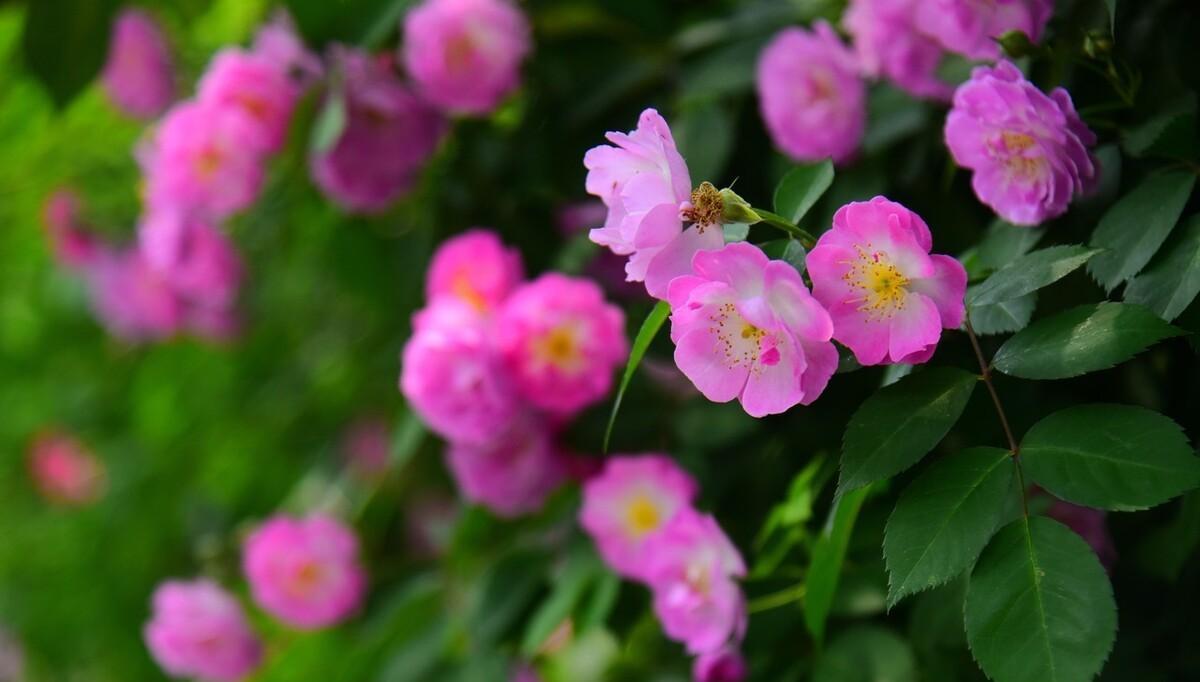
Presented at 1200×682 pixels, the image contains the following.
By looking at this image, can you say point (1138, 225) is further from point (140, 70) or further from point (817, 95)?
point (140, 70)

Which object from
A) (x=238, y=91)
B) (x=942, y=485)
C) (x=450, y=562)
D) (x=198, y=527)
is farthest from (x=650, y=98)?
(x=198, y=527)

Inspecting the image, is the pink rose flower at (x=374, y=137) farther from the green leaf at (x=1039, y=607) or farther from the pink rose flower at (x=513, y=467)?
the green leaf at (x=1039, y=607)

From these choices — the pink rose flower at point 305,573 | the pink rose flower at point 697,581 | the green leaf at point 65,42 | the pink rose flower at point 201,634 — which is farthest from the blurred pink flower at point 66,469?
the pink rose flower at point 697,581

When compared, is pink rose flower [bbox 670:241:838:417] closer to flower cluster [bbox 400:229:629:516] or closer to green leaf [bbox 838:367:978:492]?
green leaf [bbox 838:367:978:492]

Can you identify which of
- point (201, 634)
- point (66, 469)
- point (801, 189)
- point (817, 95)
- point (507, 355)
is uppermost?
point (801, 189)

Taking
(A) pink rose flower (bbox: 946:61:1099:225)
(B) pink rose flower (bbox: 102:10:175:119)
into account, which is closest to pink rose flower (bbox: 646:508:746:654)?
(A) pink rose flower (bbox: 946:61:1099:225)

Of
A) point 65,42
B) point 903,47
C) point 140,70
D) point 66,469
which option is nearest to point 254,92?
point 65,42
